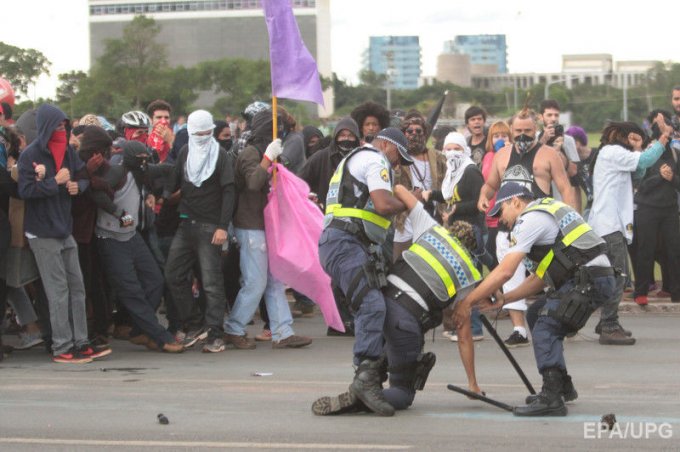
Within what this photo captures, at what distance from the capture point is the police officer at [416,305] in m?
8.53

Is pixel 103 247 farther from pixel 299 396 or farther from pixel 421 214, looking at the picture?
pixel 421 214

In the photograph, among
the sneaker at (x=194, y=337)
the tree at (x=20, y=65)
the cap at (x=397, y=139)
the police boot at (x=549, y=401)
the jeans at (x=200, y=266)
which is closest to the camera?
the police boot at (x=549, y=401)

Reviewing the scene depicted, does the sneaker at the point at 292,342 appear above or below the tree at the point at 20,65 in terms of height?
below

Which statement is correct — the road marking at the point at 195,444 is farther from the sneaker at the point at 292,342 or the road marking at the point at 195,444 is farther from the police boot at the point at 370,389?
the sneaker at the point at 292,342

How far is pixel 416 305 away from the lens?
8.61m

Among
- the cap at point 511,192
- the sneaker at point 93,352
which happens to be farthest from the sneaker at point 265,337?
the cap at point 511,192

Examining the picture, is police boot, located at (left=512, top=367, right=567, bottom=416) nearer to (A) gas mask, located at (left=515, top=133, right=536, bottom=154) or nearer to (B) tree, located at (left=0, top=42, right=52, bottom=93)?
(A) gas mask, located at (left=515, top=133, right=536, bottom=154)

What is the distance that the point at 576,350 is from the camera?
1172cm

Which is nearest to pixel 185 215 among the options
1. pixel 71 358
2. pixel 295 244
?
pixel 295 244

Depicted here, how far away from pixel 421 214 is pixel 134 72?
111 m

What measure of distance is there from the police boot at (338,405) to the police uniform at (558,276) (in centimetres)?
105

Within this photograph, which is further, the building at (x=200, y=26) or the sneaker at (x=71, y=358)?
the building at (x=200, y=26)

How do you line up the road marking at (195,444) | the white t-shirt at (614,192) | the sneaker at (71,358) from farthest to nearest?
1. the white t-shirt at (614,192)
2. the sneaker at (71,358)
3. the road marking at (195,444)

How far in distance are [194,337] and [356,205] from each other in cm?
353
